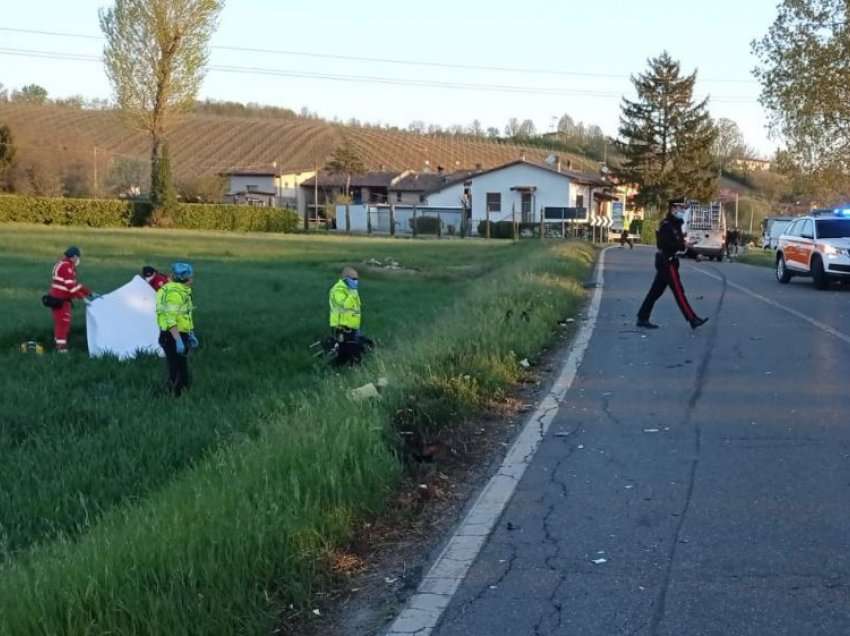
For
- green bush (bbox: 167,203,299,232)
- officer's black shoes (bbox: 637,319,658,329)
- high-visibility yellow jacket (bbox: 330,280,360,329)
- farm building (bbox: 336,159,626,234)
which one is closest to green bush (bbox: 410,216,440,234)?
farm building (bbox: 336,159,626,234)

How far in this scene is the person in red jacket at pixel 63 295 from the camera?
1316 centimetres

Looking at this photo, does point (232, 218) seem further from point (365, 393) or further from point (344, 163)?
point (365, 393)

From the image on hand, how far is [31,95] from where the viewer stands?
527 feet

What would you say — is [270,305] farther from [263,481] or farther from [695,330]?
[263,481]

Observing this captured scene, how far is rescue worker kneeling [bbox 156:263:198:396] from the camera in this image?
400 inches

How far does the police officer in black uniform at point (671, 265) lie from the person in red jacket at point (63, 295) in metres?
Result: 7.83

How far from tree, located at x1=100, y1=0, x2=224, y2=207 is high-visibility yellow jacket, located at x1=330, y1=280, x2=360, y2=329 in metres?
60.0

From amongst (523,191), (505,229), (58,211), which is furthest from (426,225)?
(58,211)

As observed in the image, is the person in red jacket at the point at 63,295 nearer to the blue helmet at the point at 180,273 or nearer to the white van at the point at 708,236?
the blue helmet at the point at 180,273

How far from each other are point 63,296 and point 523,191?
69.7 m

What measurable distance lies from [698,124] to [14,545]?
8650cm

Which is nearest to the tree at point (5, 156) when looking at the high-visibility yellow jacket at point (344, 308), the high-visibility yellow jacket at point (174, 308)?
the high-visibility yellow jacket at point (344, 308)

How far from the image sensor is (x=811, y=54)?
112ft

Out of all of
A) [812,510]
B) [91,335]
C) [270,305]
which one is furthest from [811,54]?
[812,510]
